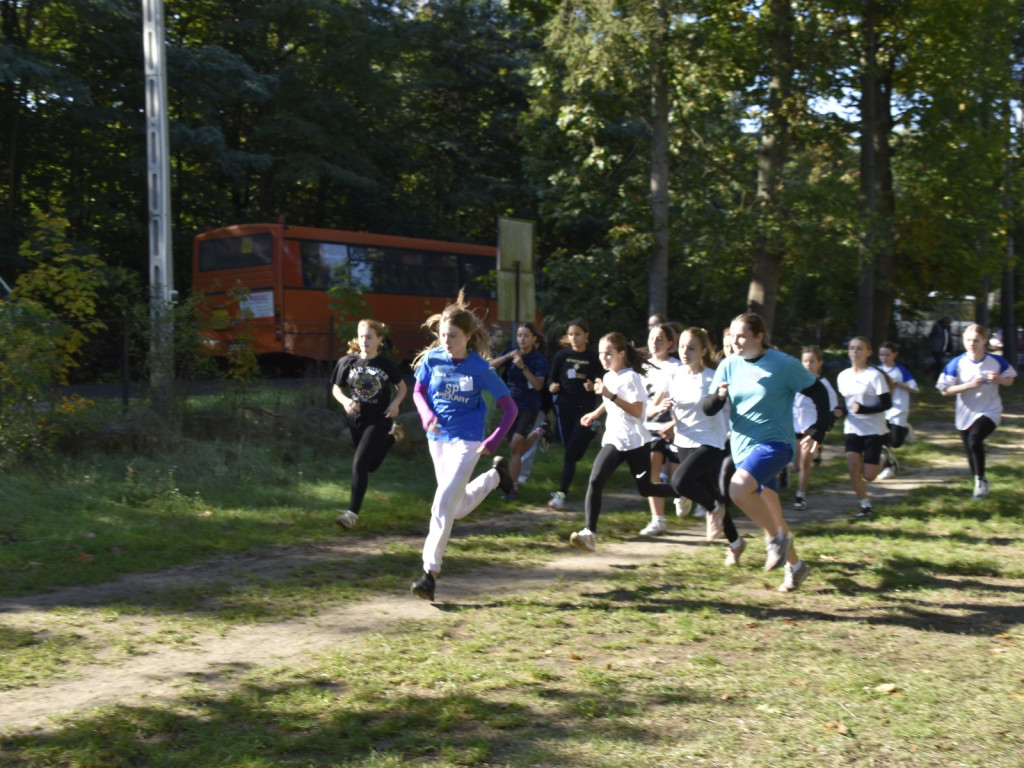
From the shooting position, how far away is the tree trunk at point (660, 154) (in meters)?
17.4

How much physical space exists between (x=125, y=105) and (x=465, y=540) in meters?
17.9

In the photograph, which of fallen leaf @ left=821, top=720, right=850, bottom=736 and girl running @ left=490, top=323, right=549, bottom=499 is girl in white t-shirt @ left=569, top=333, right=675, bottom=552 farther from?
fallen leaf @ left=821, top=720, right=850, bottom=736

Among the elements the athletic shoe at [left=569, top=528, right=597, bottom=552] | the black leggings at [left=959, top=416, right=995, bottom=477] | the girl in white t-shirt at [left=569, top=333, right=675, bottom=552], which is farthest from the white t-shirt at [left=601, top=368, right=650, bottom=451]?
the black leggings at [left=959, top=416, right=995, bottom=477]

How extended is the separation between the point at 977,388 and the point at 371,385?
20.3 ft

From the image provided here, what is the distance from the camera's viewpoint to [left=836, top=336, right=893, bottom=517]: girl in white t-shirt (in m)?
10.6

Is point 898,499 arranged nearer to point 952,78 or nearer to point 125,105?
point 952,78

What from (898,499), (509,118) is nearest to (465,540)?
(898,499)

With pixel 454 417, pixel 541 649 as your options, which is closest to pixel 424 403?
pixel 454 417

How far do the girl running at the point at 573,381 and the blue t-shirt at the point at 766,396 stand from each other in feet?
10.2

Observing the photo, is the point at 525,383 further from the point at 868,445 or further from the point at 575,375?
the point at 868,445

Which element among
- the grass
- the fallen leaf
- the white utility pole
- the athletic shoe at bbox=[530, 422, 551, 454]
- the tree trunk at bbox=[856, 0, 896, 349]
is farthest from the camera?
the tree trunk at bbox=[856, 0, 896, 349]

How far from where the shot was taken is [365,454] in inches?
355

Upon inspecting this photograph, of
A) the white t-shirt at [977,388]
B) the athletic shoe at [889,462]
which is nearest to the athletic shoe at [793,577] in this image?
the white t-shirt at [977,388]

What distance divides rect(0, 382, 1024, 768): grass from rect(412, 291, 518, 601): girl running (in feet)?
2.00
